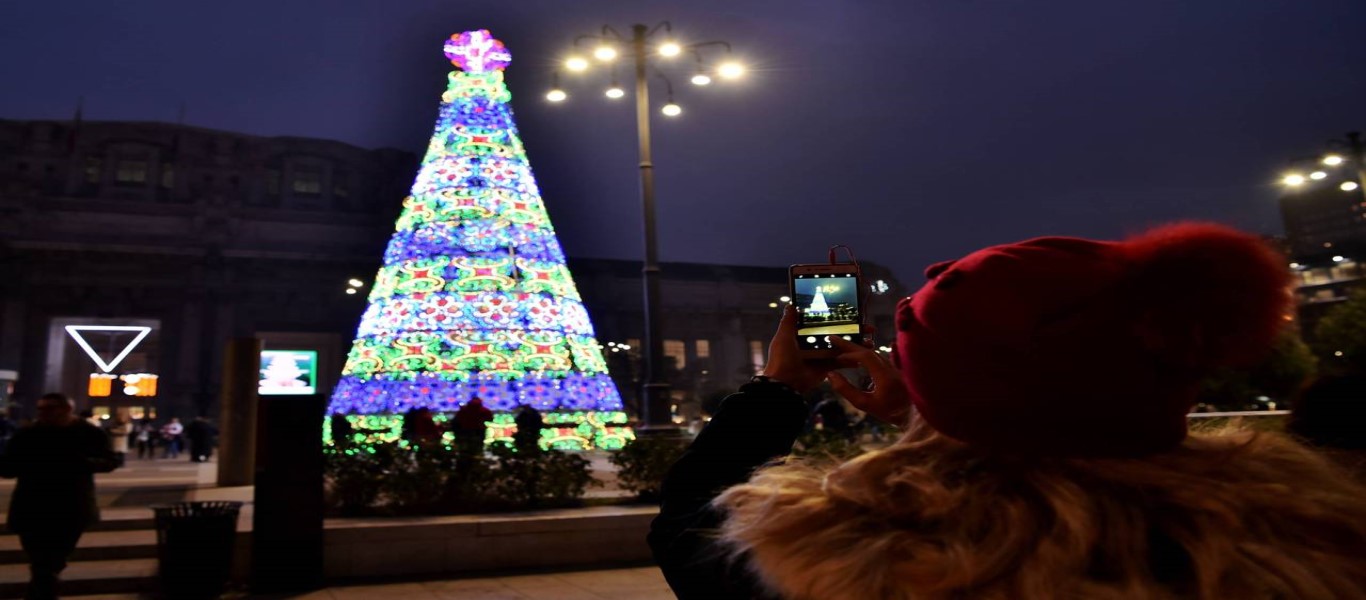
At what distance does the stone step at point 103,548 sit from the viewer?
328 inches

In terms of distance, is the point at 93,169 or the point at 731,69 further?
the point at 93,169

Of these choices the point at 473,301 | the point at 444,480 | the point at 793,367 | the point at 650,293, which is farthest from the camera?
the point at 473,301

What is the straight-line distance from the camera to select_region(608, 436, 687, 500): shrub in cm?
1052

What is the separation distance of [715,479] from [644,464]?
9445 mm

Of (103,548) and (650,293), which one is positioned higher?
(650,293)

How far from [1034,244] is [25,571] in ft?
32.3

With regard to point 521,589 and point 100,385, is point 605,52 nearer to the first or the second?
point 521,589

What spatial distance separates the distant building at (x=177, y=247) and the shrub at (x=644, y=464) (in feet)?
141

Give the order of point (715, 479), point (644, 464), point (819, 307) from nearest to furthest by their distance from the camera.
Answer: point (715, 479), point (819, 307), point (644, 464)

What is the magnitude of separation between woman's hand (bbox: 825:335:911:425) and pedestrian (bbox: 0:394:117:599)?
706 cm

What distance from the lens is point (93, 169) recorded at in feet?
185

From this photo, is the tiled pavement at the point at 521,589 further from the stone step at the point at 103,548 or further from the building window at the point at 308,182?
the building window at the point at 308,182

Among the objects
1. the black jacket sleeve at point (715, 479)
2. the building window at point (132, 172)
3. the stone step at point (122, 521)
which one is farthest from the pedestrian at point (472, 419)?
the building window at point (132, 172)

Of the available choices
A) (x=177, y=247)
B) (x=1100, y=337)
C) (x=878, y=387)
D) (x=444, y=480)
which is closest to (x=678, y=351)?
(x=177, y=247)
